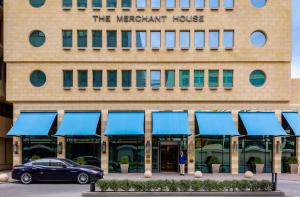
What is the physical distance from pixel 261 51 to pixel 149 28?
10526 millimetres

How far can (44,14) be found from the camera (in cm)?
3878

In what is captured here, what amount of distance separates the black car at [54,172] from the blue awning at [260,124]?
14.9 metres

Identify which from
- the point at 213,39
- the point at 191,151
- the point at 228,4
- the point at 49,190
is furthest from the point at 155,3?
the point at 49,190

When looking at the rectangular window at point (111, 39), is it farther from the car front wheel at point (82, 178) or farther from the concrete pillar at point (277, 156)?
the concrete pillar at point (277, 156)

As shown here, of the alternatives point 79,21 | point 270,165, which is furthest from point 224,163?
point 79,21

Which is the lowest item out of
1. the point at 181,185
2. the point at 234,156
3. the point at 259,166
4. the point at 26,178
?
the point at 259,166

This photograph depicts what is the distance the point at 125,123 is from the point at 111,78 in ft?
15.3

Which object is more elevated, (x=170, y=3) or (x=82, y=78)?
(x=170, y=3)

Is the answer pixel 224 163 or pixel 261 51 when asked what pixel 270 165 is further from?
pixel 261 51

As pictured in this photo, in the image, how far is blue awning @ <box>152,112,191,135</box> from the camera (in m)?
35.8

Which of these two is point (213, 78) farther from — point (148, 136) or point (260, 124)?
point (148, 136)

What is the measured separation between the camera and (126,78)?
127ft

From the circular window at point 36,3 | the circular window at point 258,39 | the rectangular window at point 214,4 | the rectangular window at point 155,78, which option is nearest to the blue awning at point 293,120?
the circular window at point 258,39

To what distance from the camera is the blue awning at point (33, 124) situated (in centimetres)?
3641
